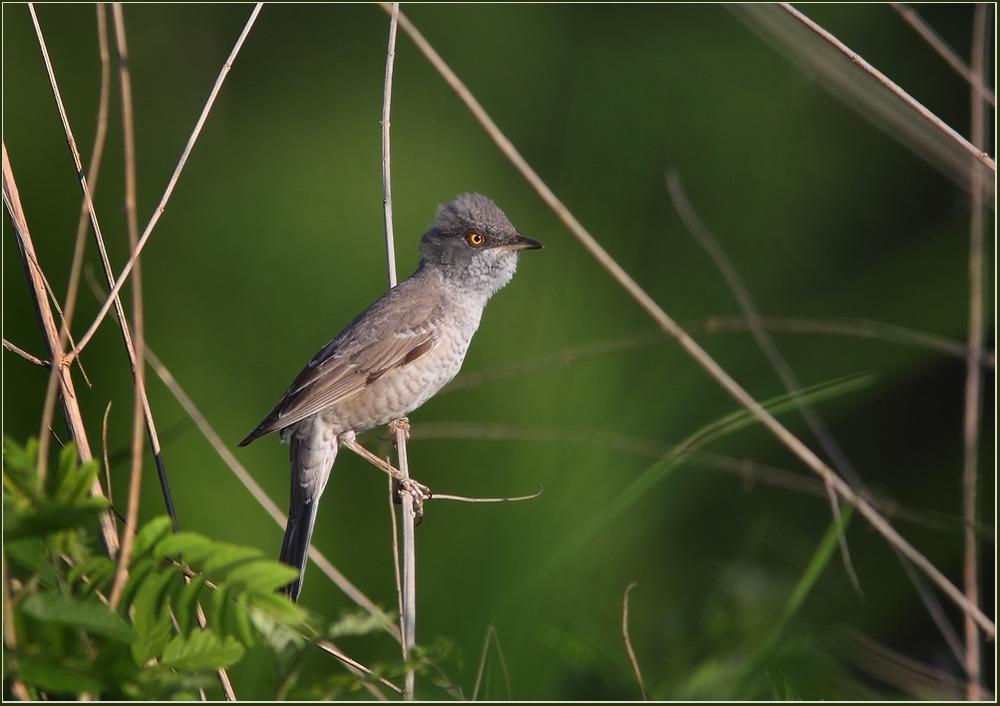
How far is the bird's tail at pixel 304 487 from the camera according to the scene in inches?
135

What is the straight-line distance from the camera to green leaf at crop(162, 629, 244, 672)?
152 cm

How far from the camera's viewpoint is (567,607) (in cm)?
224

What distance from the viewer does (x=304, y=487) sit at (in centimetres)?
369

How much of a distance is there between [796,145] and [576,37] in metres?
1.68

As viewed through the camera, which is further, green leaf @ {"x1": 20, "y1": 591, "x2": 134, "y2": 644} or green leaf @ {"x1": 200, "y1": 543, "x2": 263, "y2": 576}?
green leaf @ {"x1": 200, "y1": 543, "x2": 263, "y2": 576}

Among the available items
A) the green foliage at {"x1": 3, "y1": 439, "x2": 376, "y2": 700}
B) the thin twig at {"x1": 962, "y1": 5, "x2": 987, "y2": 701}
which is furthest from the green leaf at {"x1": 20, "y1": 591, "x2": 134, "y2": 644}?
the thin twig at {"x1": 962, "y1": 5, "x2": 987, "y2": 701}

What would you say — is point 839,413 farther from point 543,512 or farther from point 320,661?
point 543,512

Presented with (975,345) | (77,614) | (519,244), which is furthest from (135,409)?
(975,345)

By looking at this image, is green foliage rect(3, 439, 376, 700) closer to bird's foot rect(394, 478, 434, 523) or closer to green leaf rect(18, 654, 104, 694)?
green leaf rect(18, 654, 104, 694)

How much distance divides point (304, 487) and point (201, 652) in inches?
85.1

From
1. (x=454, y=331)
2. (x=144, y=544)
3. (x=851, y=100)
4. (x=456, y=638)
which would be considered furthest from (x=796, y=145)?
(x=144, y=544)

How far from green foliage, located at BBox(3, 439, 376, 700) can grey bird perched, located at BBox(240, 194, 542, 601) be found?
1.91 meters

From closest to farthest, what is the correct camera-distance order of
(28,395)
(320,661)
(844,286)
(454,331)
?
1. (454,331)
2. (320,661)
3. (28,395)
4. (844,286)

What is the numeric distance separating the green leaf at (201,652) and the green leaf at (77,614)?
0.14 meters
